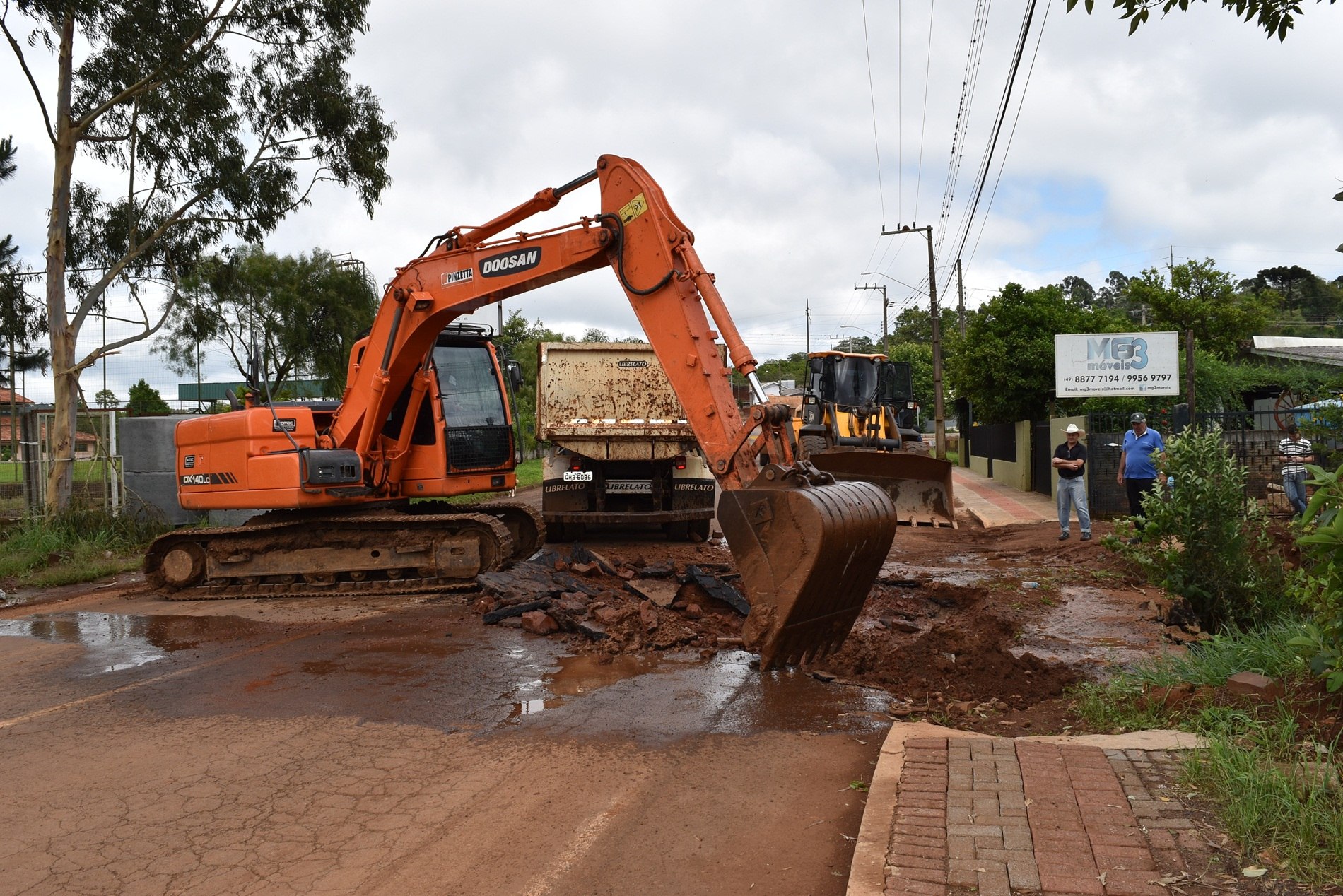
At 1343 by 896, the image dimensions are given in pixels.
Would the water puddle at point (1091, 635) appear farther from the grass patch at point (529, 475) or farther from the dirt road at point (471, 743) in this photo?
the grass patch at point (529, 475)

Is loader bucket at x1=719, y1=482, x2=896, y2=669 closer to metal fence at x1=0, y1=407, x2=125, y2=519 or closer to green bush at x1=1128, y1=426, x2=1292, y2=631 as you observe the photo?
green bush at x1=1128, y1=426, x2=1292, y2=631

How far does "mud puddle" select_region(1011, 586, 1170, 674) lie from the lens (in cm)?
696

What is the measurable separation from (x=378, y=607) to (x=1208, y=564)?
25.0ft

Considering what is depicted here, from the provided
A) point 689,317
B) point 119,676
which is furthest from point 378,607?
point 689,317

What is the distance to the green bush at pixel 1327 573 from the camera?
3889mm

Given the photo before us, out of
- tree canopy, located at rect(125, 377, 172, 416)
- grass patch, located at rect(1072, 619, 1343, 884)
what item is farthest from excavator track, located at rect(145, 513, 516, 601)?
tree canopy, located at rect(125, 377, 172, 416)

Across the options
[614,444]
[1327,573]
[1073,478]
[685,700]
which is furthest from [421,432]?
[1327,573]

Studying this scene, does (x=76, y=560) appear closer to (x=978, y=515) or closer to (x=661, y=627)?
(x=661, y=627)

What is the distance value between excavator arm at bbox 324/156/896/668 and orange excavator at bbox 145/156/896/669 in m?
0.02

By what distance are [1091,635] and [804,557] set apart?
3126mm

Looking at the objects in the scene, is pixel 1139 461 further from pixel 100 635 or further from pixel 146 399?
pixel 146 399

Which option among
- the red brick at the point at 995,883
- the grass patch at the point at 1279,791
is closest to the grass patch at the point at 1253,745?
the grass patch at the point at 1279,791

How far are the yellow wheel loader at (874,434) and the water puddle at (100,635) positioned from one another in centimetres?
688

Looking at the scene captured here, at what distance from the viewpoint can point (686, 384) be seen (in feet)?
25.7
